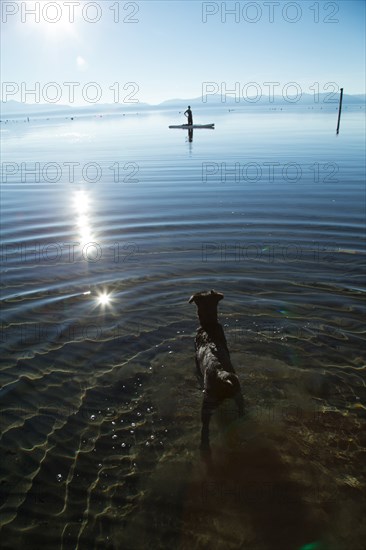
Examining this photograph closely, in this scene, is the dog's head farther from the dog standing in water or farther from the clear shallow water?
the clear shallow water

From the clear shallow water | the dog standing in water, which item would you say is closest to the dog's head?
the dog standing in water

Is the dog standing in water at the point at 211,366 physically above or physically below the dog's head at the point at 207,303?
below

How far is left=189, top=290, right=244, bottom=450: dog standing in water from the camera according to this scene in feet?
19.7

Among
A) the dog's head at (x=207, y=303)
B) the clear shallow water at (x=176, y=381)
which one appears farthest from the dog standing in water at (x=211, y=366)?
the clear shallow water at (x=176, y=381)

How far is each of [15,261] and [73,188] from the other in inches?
564

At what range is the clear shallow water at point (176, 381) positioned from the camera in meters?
5.18

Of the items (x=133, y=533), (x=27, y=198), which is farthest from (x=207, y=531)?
(x=27, y=198)

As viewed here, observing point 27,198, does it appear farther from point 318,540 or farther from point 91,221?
point 318,540

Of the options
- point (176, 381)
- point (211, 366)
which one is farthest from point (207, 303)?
point (176, 381)

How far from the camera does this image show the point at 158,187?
83.0ft

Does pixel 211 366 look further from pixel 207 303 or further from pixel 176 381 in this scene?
pixel 207 303

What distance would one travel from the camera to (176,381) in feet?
25.3

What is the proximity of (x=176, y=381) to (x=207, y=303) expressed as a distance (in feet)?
5.62

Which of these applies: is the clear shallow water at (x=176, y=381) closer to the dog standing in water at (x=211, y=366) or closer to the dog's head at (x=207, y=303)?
the dog standing in water at (x=211, y=366)
